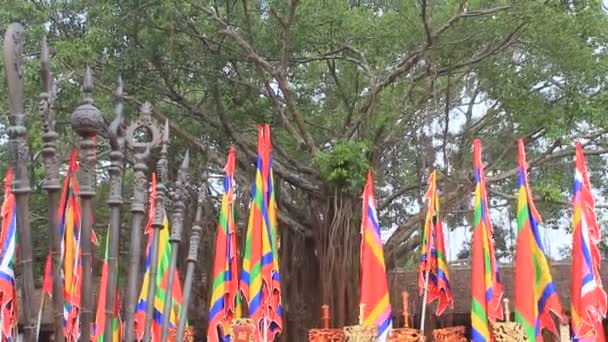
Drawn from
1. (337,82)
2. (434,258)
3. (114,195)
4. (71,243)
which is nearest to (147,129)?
(114,195)

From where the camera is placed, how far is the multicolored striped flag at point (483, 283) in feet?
19.3

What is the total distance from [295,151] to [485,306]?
3691 mm

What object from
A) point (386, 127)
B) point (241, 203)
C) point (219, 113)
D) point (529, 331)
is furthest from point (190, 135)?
point (529, 331)

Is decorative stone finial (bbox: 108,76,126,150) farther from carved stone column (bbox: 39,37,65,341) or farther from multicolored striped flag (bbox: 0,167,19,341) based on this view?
multicolored striped flag (bbox: 0,167,19,341)

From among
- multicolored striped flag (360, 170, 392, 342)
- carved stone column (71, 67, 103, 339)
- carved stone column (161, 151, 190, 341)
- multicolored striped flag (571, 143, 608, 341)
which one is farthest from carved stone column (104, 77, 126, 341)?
multicolored striped flag (571, 143, 608, 341)

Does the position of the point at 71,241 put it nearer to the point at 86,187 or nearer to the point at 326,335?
the point at 326,335

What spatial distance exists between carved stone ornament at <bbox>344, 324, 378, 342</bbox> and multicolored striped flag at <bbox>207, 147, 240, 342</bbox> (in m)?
1.07

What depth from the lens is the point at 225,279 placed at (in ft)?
21.2

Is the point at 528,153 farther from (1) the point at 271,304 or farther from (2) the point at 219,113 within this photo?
(1) the point at 271,304

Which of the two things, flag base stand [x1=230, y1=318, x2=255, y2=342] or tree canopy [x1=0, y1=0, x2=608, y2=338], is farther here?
tree canopy [x1=0, y1=0, x2=608, y2=338]

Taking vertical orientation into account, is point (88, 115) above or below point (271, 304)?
above

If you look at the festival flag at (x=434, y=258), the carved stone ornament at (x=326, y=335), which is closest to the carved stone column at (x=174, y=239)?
the carved stone ornament at (x=326, y=335)

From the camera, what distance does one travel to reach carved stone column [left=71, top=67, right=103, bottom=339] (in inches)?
104

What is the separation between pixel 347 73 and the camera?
29.8ft
